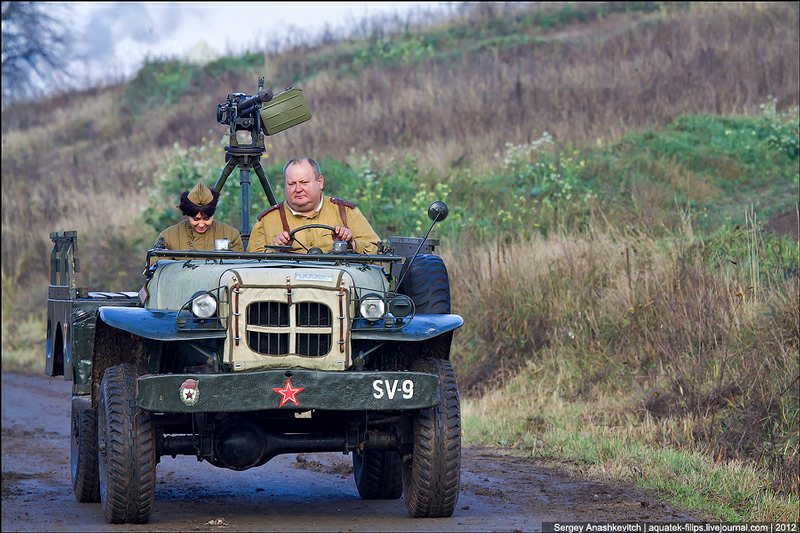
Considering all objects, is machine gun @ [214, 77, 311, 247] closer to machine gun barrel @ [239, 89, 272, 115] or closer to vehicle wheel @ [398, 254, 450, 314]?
machine gun barrel @ [239, 89, 272, 115]

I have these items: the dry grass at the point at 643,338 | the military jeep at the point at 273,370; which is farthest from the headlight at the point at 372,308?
the dry grass at the point at 643,338

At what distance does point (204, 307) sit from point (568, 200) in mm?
10122

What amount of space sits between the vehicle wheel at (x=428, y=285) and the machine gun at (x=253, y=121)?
5.97ft

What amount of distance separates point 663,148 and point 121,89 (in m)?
23.1

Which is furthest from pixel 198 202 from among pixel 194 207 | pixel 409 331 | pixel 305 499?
pixel 409 331

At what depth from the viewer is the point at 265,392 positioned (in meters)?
7.10

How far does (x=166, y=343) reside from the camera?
793cm

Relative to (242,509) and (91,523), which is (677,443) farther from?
(91,523)

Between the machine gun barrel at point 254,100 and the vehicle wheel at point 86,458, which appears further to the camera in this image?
the machine gun barrel at point 254,100

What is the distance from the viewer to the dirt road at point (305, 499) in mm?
7535

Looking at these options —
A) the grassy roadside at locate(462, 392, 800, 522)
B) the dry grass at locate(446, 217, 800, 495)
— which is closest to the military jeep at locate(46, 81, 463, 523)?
the grassy roadside at locate(462, 392, 800, 522)

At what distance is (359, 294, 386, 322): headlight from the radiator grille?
205mm

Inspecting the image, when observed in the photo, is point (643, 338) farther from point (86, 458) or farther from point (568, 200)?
point (86, 458)

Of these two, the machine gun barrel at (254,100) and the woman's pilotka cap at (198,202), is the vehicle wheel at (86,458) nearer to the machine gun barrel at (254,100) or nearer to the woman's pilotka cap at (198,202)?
the woman's pilotka cap at (198,202)
